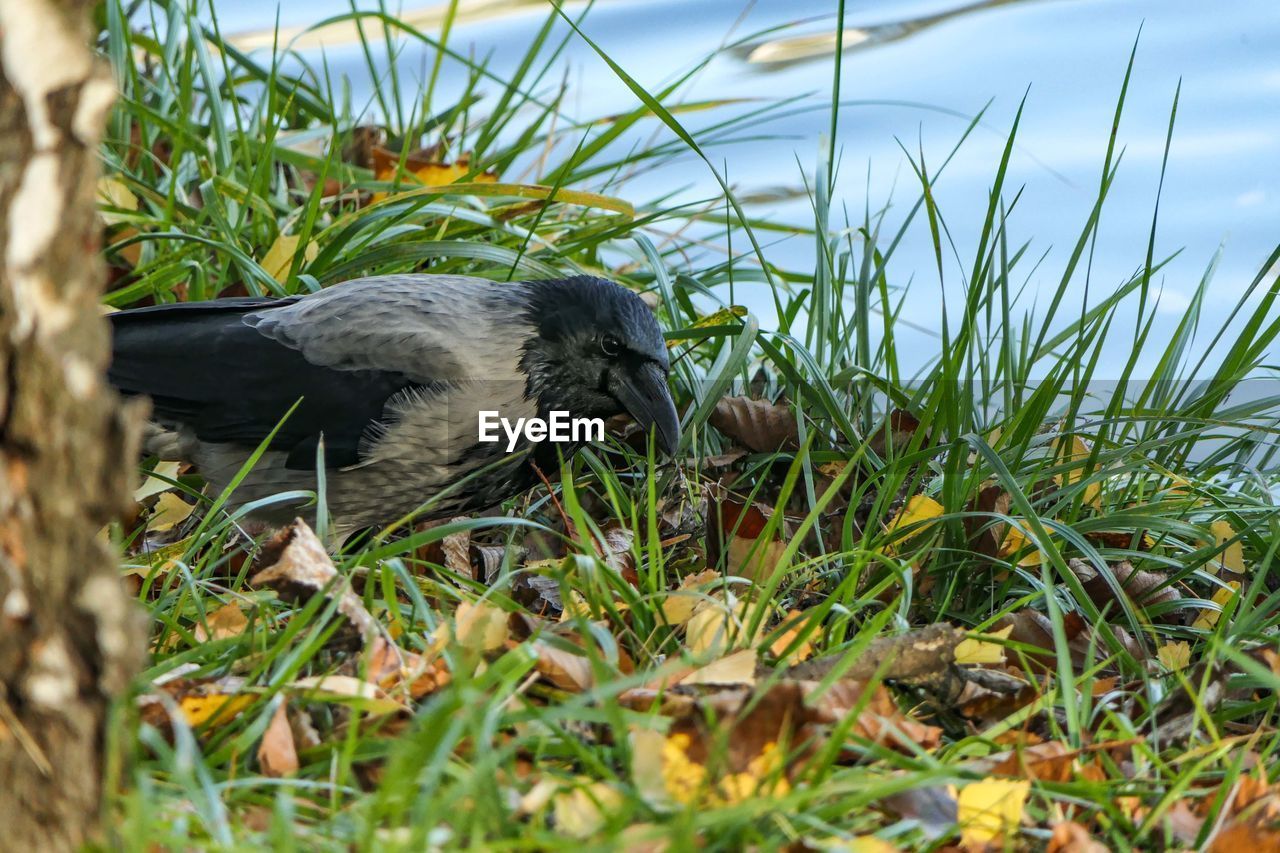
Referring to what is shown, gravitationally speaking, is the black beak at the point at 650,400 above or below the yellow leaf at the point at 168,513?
A: above

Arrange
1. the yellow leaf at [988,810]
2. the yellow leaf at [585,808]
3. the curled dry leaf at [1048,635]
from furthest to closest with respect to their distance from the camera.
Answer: the curled dry leaf at [1048,635] < the yellow leaf at [988,810] < the yellow leaf at [585,808]

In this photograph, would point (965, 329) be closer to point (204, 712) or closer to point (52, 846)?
point (204, 712)

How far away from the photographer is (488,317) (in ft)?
11.4

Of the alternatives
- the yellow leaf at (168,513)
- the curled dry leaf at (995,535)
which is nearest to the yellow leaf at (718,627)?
the curled dry leaf at (995,535)

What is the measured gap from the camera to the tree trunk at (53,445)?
1245mm

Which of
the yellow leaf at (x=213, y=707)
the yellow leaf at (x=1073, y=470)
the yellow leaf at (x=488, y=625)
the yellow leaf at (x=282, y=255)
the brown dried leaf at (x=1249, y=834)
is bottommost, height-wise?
the brown dried leaf at (x=1249, y=834)

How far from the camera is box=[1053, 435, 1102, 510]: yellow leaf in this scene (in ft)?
9.65

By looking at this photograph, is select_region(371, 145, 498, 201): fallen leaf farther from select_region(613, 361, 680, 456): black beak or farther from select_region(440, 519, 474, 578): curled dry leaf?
select_region(440, 519, 474, 578): curled dry leaf

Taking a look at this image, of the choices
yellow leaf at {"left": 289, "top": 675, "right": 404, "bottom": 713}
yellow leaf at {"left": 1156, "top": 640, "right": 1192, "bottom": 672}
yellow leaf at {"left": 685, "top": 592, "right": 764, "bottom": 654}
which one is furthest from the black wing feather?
yellow leaf at {"left": 1156, "top": 640, "right": 1192, "bottom": 672}

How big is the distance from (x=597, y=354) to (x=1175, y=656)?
5.22 ft

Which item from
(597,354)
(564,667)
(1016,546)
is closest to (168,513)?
(597,354)

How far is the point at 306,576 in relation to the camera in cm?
203

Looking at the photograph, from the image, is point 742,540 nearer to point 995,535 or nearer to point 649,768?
point 995,535

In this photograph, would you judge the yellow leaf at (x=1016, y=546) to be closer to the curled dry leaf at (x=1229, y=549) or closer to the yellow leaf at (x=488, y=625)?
the curled dry leaf at (x=1229, y=549)
